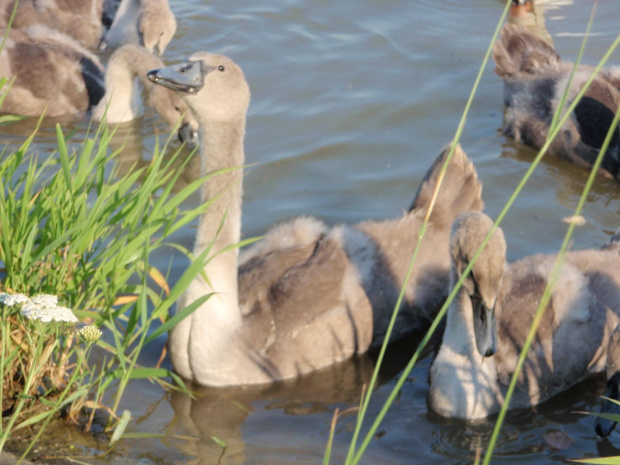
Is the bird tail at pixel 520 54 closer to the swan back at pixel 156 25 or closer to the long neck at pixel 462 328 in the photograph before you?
the swan back at pixel 156 25

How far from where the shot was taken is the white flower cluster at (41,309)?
3256mm

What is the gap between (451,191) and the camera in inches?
216

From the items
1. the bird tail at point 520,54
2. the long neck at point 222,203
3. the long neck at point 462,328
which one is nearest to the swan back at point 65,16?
the bird tail at point 520,54

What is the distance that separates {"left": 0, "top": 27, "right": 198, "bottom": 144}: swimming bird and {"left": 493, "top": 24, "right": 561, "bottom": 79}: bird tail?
2.60 metres

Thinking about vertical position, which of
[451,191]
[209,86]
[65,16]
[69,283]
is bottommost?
[65,16]

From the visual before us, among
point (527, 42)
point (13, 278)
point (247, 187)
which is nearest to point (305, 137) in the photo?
point (247, 187)

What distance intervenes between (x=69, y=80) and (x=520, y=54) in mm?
3571

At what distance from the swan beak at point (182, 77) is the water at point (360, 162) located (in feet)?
4.48

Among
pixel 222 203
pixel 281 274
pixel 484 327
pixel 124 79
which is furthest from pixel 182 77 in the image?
pixel 124 79

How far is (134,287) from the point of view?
13.8ft

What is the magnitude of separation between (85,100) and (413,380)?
4359 mm

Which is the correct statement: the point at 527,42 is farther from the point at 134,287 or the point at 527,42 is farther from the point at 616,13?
the point at 134,287

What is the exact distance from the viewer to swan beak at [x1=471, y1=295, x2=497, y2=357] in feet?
14.1

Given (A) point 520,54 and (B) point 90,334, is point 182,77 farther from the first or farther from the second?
(A) point 520,54
